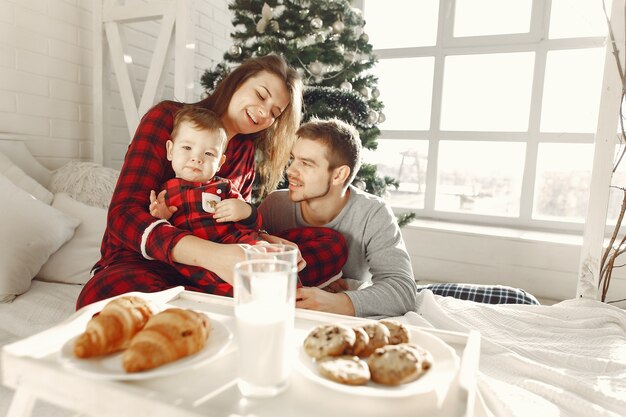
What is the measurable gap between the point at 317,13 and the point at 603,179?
1.68 metres

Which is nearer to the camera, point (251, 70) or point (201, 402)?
point (201, 402)

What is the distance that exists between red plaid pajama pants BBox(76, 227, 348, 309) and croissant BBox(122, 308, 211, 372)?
574mm

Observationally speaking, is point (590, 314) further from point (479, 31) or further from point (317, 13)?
point (479, 31)

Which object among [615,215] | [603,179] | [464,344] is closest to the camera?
[464,344]

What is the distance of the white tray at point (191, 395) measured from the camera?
→ 52cm

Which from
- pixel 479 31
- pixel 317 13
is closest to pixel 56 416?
pixel 317 13

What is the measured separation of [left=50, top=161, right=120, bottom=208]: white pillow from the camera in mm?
1852

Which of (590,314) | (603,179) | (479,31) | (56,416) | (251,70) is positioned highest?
(479,31)

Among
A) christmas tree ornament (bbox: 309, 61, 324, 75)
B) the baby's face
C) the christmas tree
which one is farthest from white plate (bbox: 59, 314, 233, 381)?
christmas tree ornament (bbox: 309, 61, 324, 75)

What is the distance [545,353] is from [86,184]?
1791 millimetres

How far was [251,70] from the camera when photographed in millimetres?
1536

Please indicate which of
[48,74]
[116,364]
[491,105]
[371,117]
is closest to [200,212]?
[116,364]

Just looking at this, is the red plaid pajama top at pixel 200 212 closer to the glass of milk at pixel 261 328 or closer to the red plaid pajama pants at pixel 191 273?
the red plaid pajama pants at pixel 191 273

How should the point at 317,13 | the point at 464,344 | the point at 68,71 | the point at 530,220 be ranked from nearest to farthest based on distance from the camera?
1. the point at 464,344
2. the point at 68,71
3. the point at 317,13
4. the point at 530,220
